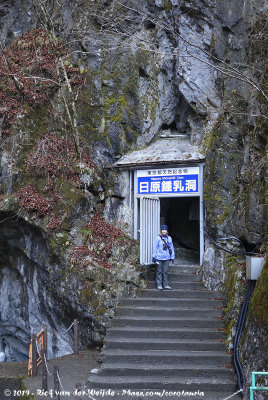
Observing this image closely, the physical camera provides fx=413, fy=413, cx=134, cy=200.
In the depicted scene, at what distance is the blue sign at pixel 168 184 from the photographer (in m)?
11.2

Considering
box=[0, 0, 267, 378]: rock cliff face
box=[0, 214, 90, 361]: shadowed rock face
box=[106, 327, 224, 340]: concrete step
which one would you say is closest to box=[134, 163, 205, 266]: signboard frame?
box=[0, 0, 267, 378]: rock cliff face

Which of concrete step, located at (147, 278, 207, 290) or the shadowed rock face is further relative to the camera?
the shadowed rock face

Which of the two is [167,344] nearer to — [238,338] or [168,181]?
[238,338]

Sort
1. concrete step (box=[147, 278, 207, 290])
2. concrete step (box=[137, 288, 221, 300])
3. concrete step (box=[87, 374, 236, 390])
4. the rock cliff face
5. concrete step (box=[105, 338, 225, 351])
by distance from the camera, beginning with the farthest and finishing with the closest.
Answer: concrete step (box=[147, 278, 207, 290])
the rock cliff face
concrete step (box=[137, 288, 221, 300])
concrete step (box=[105, 338, 225, 351])
concrete step (box=[87, 374, 236, 390])

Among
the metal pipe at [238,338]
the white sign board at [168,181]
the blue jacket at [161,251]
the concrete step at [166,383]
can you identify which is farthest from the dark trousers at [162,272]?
the concrete step at [166,383]

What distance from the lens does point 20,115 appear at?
12.2 m

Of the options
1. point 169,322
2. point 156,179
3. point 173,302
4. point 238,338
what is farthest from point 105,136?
point 238,338

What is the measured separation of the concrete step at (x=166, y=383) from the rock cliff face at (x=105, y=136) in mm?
2072

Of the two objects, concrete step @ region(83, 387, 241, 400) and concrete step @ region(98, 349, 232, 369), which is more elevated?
concrete step @ region(98, 349, 232, 369)

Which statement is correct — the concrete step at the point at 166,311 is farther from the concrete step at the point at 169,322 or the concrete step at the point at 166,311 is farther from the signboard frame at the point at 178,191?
the signboard frame at the point at 178,191

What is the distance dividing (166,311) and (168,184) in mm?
3689

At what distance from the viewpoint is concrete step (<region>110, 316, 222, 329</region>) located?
874cm

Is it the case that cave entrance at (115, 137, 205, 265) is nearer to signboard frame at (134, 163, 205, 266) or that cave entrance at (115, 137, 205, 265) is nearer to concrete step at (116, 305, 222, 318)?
signboard frame at (134, 163, 205, 266)

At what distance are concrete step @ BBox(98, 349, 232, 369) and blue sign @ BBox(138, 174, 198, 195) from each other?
4.55 m
